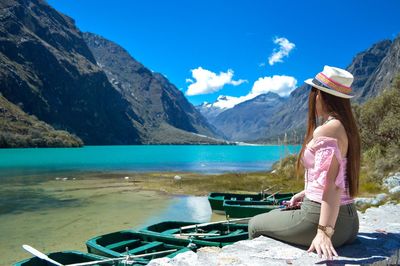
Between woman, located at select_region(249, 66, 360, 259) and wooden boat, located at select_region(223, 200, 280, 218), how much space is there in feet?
42.7

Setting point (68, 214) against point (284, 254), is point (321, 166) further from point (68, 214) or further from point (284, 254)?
point (68, 214)

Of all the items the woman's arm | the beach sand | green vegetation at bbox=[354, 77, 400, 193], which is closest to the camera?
the woman's arm

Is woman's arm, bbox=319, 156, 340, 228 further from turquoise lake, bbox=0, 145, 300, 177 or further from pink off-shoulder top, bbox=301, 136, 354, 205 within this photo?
turquoise lake, bbox=0, 145, 300, 177

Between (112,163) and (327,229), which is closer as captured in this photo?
(327,229)

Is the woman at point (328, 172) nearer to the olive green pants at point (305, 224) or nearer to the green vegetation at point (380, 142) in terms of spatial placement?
the olive green pants at point (305, 224)

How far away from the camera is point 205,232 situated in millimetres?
12727

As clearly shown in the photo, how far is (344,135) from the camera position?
17.4 feet

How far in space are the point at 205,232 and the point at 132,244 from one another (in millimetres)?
2317

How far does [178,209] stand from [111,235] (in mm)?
14547

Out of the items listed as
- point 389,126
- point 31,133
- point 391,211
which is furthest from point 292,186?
point 31,133

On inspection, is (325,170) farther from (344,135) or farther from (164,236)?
(164,236)

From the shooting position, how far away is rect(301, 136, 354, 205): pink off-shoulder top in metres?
5.16

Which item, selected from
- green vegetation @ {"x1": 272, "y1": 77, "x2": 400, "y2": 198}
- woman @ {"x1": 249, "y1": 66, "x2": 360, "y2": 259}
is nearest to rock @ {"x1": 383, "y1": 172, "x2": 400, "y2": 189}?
green vegetation @ {"x1": 272, "y1": 77, "x2": 400, "y2": 198}

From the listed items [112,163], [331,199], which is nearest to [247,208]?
[331,199]
